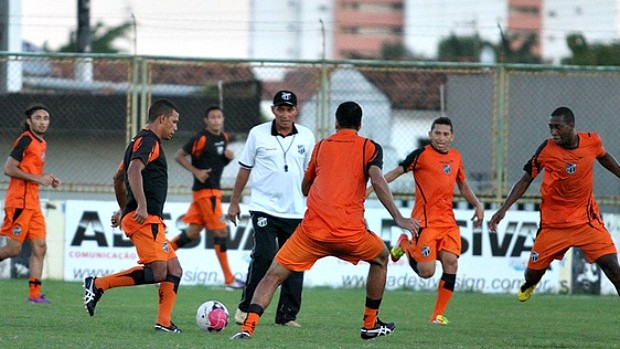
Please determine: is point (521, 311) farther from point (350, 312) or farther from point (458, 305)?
point (350, 312)

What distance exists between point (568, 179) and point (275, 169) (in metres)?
2.89

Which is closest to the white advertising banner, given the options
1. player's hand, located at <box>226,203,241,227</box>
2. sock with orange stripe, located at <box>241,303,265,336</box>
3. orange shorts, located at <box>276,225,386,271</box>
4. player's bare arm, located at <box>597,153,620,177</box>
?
player's bare arm, located at <box>597,153,620,177</box>

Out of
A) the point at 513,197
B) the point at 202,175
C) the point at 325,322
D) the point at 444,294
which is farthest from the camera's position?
the point at 202,175

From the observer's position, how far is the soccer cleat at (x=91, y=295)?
10844 millimetres

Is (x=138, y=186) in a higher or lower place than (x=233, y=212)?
higher

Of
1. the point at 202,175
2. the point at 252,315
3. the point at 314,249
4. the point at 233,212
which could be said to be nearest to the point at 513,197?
the point at 233,212

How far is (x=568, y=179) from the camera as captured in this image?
12.3m

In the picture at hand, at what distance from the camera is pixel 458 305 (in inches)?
617

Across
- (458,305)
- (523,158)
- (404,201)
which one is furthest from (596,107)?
(458,305)

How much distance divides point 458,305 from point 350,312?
83.2 inches

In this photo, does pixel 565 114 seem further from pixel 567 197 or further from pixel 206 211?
pixel 206 211

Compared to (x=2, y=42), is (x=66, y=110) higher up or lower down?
lower down

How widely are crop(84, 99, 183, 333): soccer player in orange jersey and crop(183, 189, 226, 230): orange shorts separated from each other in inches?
248

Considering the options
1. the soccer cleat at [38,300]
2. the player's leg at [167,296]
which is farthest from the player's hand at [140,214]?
the soccer cleat at [38,300]
